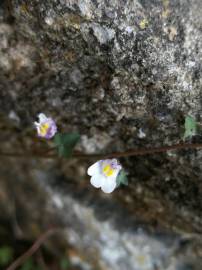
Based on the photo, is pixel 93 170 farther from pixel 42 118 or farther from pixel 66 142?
pixel 42 118

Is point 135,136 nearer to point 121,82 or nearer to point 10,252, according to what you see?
point 121,82

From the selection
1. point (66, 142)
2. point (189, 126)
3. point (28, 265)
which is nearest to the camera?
point (189, 126)

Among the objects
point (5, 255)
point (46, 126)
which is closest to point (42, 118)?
point (46, 126)

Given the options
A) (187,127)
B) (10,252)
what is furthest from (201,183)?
(10,252)

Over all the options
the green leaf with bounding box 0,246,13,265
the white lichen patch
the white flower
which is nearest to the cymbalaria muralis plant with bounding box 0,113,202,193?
the white flower

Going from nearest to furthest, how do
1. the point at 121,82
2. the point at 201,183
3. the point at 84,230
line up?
1. the point at 121,82
2. the point at 201,183
3. the point at 84,230

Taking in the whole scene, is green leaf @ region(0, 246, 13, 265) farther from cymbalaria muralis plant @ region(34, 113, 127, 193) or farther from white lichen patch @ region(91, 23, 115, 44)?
white lichen patch @ region(91, 23, 115, 44)
